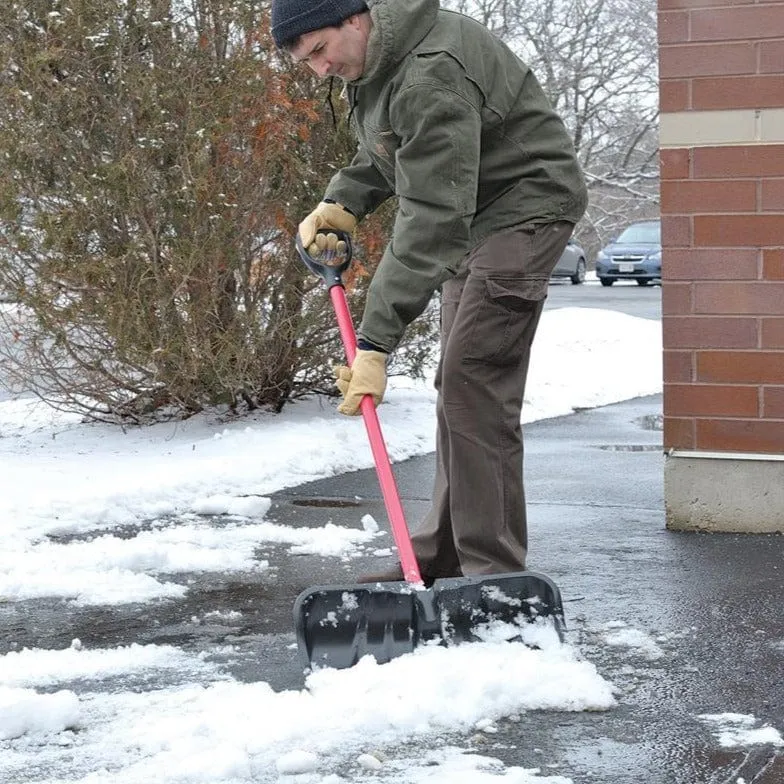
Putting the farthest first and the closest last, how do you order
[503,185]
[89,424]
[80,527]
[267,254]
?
[89,424]
[267,254]
[80,527]
[503,185]

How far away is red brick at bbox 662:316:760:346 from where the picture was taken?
5.00 m

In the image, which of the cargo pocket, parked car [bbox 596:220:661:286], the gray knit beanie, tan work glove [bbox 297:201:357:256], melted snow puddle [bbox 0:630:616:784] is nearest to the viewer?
melted snow puddle [bbox 0:630:616:784]

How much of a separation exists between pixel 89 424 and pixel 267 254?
153 centimetres

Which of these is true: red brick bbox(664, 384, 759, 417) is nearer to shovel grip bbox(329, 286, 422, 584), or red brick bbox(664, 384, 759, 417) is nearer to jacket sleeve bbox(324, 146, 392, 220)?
jacket sleeve bbox(324, 146, 392, 220)

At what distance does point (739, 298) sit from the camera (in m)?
4.99

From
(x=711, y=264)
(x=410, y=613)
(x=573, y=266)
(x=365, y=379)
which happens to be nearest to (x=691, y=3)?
(x=711, y=264)

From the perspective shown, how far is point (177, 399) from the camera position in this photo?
7512 millimetres

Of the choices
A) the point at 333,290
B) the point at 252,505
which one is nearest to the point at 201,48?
the point at 252,505

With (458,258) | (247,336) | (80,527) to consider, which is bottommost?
(80,527)

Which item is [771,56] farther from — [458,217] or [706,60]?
[458,217]

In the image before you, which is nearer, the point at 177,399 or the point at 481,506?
the point at 481,506

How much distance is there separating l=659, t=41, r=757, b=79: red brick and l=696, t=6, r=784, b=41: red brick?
0.03 meters

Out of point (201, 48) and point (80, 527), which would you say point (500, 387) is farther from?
point (201, 48)

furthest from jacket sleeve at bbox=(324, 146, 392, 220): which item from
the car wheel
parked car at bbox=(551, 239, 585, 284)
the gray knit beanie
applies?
the car wheel
